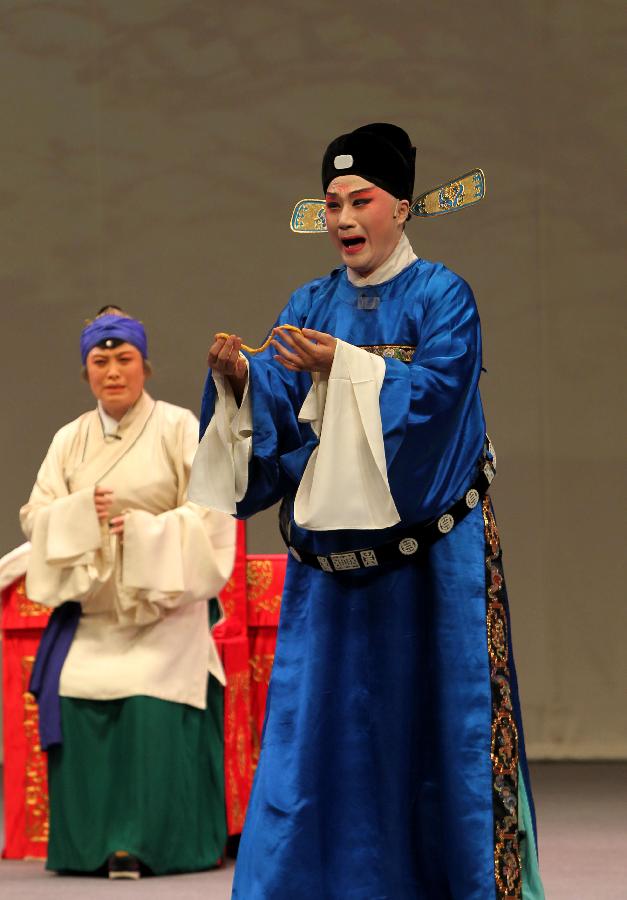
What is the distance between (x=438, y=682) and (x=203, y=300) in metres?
3.75

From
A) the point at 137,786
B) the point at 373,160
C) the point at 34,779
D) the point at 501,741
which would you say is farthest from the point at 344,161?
the point at 34,779

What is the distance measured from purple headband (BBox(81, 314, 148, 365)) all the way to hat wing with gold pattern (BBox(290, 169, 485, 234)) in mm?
1501

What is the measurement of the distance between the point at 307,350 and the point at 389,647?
0.56 meters

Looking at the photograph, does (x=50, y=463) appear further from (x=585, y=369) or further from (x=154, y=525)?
(x=585, y=369)

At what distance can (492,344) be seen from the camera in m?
6.05

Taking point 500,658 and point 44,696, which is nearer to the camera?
point 500,658

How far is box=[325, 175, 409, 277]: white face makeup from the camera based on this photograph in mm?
2643

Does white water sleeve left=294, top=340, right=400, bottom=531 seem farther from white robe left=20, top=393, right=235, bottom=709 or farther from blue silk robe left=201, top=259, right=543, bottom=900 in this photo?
white robe left=20, top=393, right=235, bottom=709

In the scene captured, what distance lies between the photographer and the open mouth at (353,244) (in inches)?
104

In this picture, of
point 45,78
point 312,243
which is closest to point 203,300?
point 312,243

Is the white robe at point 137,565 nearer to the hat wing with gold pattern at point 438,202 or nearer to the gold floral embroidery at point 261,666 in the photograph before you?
the gold floral embroidery at point 261,666

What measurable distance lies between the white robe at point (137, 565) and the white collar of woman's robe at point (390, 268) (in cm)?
158

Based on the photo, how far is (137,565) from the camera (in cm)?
409

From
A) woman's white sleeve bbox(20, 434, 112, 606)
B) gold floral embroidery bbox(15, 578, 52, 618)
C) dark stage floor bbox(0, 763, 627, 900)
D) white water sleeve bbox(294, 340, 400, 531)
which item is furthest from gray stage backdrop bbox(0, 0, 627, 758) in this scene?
white water sleeve bbox(294, 340, 400, 531)
